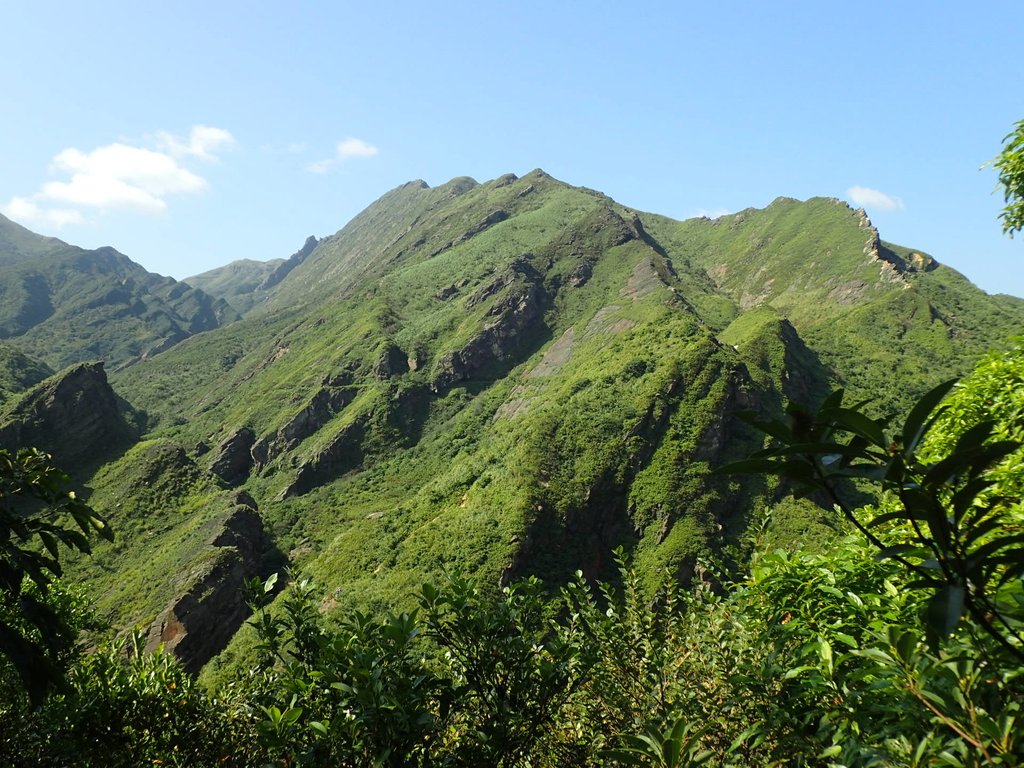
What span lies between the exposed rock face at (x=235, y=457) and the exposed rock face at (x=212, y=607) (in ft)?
115

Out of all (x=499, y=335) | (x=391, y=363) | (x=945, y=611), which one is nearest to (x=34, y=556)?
(x=945, y=611)

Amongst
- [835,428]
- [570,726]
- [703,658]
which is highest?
[835,428]

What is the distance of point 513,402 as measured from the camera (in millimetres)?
92375

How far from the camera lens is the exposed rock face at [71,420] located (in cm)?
7837

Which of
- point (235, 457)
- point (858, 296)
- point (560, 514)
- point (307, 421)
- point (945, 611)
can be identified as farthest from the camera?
point (858, 296)

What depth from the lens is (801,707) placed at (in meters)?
3.66

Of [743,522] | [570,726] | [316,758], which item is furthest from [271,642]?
[743,522]

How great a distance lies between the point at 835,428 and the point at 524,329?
111m

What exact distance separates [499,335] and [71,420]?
233 ft

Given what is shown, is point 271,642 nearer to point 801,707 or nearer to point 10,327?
point 801,707

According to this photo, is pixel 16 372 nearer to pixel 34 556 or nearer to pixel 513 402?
pixel 513 402

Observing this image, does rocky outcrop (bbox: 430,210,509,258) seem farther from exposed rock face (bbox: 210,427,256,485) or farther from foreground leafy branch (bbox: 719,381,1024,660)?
foreground leafy branch (bbox: 719,381,1024,660)

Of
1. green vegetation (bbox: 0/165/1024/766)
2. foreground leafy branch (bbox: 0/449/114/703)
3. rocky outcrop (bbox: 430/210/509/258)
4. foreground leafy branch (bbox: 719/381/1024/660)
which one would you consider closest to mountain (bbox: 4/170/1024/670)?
green vegetation (bbox: 0/165/1024/766)

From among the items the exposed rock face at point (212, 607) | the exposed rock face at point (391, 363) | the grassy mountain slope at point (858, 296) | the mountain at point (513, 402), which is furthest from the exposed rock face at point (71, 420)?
the grassy mountain slope at point (858, 296)
